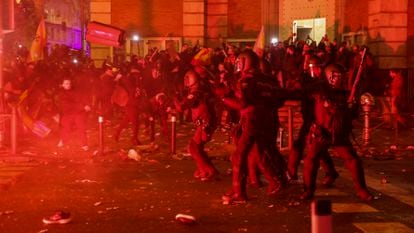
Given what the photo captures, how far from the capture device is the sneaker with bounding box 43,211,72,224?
8492mm

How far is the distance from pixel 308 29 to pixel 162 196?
1920 cm

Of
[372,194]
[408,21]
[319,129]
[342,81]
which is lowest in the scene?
[372,194]

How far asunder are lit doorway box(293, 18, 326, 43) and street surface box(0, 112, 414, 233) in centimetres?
1324

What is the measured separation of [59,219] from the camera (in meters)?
8.51

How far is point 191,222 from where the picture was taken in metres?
8.41

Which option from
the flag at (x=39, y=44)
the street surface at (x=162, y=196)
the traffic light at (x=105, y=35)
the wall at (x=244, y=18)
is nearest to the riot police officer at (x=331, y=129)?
the street surface at (x=162, y=196)

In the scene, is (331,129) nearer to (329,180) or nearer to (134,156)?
(329,180)

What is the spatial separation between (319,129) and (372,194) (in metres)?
1.48

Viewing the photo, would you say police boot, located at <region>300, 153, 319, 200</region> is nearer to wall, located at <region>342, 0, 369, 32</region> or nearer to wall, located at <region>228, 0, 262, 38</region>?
wall, located at <region>342, 0, 369, 32</region>

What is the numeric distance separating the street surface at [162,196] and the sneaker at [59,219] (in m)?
0.08

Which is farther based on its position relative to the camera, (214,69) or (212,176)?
(214,69)

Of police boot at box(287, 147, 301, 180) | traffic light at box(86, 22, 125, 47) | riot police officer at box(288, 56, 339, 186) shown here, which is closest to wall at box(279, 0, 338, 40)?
traffic light at box(86, 22, 125, 47)

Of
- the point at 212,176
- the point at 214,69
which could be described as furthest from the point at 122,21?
the point at 212,176

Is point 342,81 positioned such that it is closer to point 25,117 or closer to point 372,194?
point 372,194
